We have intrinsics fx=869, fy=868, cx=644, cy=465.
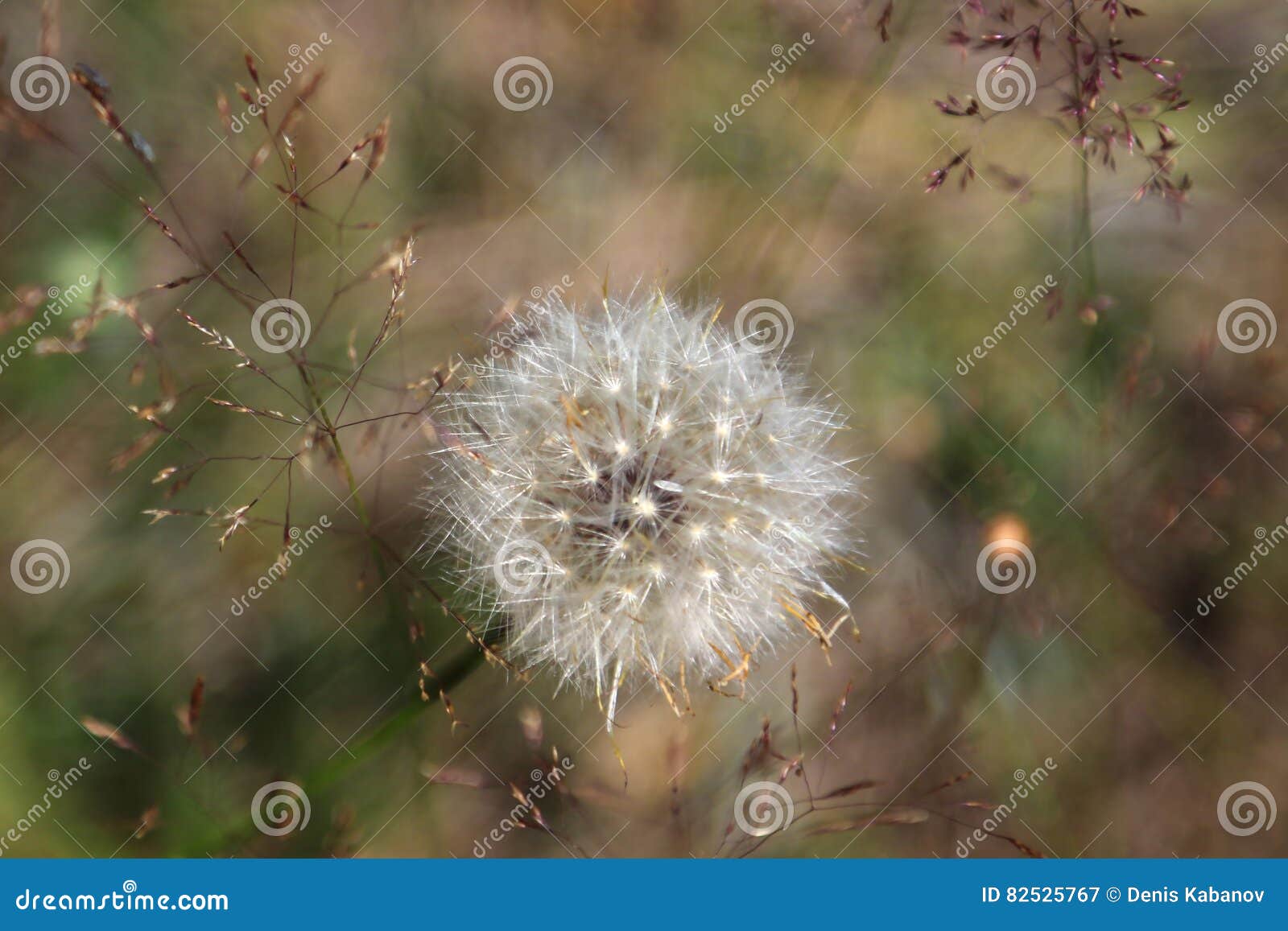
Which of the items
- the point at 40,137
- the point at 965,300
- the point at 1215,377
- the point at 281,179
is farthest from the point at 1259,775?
the point at 40,137

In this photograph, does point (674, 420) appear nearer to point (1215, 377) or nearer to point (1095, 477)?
point (1095, 477)
